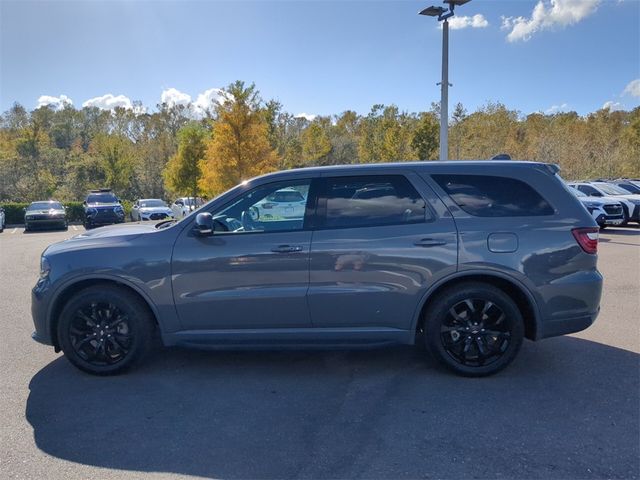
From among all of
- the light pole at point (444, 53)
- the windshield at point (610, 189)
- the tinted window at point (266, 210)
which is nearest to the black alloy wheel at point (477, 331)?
the tinted window at point (266, 210)

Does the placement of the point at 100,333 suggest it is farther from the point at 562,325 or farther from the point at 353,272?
the point at 562,325

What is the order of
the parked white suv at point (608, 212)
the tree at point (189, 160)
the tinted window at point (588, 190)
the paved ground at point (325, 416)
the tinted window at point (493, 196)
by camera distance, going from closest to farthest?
the paved ground at point (325, 416), the tinted window at point (493, 196), the parked white suv at point (608, 212), the tinted window at point (588, 190), the tree at point (189, 160)

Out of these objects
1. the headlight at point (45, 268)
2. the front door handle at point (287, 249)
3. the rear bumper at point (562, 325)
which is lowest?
the rear bumper at point (562, 325)

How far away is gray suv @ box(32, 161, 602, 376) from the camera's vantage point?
406cm

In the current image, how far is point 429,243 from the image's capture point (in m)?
4.05

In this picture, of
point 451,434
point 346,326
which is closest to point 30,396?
point 346,326

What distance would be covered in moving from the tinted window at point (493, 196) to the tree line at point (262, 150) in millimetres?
16099

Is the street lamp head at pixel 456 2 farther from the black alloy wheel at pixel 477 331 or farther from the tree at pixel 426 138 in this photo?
the tree at pixel 426 138

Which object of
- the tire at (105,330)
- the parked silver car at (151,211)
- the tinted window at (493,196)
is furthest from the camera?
the parked silver car at (151,211)

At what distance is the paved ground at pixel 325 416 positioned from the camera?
2.95 m

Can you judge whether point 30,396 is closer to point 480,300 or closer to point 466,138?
point 480,300

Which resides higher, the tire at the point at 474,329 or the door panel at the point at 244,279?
the door panel at the point at 244,279

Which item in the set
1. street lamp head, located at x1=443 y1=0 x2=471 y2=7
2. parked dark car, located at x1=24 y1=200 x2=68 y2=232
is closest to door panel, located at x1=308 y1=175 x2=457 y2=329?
street lamp head, located at x1=443 y1=0 x2=471 y2=7

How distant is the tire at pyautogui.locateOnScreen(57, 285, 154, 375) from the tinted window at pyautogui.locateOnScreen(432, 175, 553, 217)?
295 centimetres
